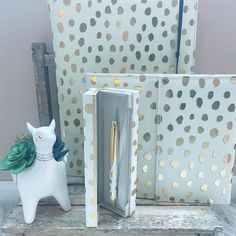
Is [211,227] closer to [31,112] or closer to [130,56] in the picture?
[130,56]

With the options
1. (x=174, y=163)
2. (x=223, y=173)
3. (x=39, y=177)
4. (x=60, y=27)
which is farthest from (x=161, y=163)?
(x=60, y=27)

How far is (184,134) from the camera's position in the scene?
1.93 ft

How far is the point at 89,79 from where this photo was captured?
59 centimetres

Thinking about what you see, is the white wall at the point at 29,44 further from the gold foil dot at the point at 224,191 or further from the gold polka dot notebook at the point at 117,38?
the gold foil dot at the point at 224,191

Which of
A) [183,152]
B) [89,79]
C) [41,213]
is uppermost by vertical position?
[89,79]

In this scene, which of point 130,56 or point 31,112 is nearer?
point 130,56

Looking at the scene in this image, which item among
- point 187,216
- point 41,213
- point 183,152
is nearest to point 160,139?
point 183,152

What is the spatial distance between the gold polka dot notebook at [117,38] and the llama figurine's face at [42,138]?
162 mm

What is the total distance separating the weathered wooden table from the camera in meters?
0.53

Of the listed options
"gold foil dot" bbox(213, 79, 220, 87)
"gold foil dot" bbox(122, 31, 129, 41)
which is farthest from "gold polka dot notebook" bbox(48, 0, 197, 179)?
"gold foil dot" bbox(213, 79, 220, 87)

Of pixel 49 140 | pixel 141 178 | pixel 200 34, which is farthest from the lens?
pixel 200 34

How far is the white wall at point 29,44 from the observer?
0.76m

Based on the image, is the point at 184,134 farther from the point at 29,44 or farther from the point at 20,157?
the point at 29,44

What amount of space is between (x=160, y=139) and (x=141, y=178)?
100 mm
